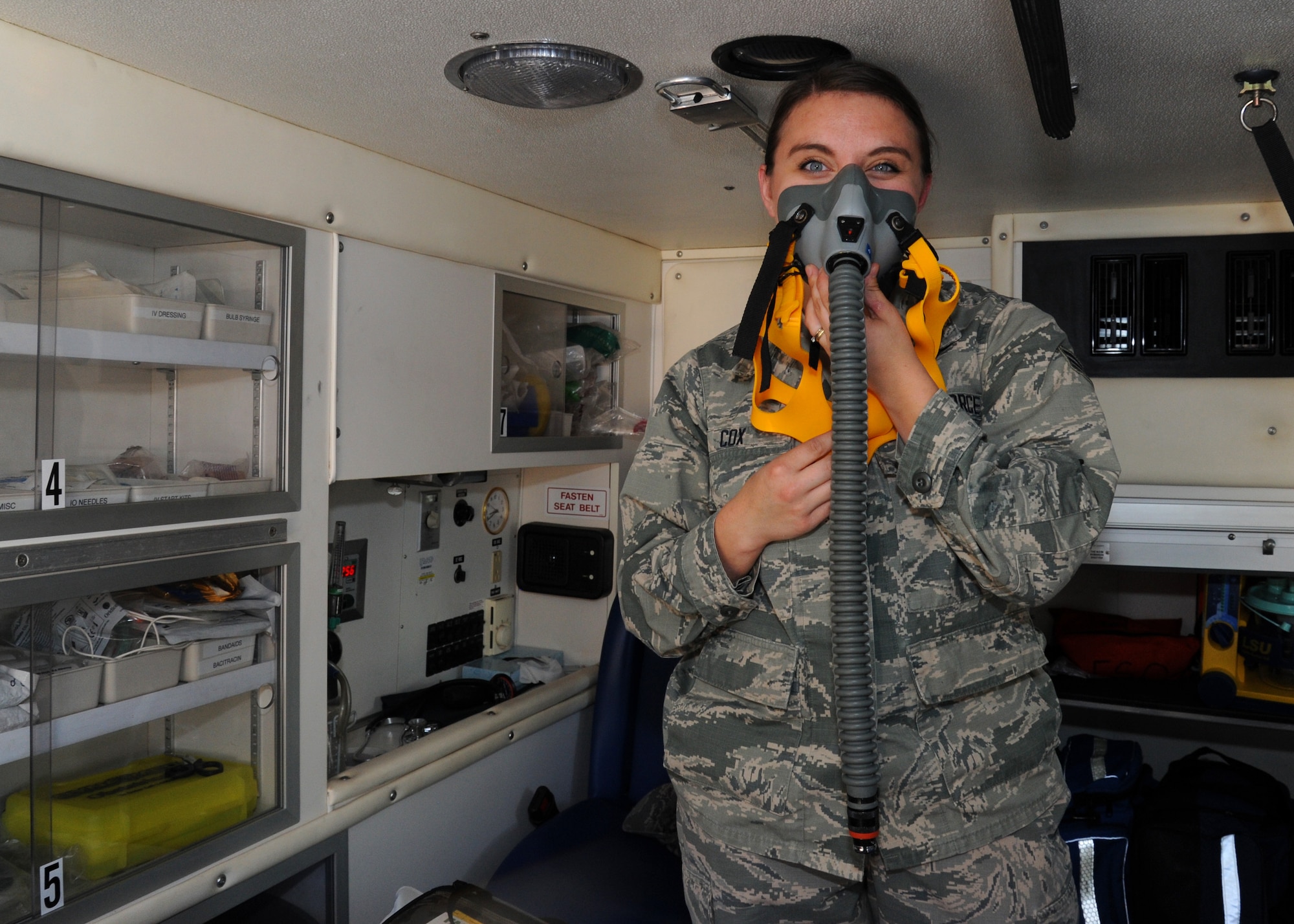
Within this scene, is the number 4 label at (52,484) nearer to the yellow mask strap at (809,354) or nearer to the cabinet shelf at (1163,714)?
the yellow mask strap at (809,354)

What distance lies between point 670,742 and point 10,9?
1385mm

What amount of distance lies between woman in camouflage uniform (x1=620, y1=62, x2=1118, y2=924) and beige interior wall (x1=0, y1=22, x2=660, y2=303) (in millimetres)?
965

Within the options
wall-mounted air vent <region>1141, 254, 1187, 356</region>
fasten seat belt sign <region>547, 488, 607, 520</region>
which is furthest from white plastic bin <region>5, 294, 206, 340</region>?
wall-mounted air vent <region>1141, 254, 1187, 356</region>

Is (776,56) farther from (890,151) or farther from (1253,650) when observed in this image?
(1253,650)

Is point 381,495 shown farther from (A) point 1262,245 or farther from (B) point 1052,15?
(A) point 1262,245

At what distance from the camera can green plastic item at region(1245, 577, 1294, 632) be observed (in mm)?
2338

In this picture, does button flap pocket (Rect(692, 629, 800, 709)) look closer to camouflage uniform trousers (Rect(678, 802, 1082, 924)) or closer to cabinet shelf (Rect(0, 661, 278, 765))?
camouflage uniform trousers (Rect(678, 802, 1082, 924))

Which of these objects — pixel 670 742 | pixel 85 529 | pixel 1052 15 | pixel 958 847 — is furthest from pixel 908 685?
pixel 85 529

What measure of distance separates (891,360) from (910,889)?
684mm

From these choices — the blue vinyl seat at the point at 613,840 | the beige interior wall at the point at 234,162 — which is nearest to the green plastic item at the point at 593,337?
the beige interior wall at the point at 234,162

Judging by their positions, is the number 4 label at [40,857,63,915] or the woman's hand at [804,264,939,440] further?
the number 4 label at [40,857,63,915]

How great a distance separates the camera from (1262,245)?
231 centimetres

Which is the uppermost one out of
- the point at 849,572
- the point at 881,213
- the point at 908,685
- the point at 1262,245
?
the point at 1262,245

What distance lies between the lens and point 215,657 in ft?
5.73
